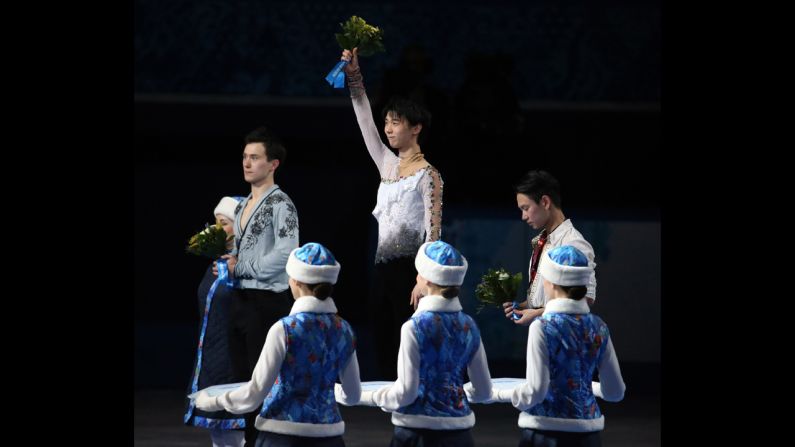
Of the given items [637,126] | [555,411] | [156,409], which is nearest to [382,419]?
[156,409]

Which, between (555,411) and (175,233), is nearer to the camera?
(555,411)

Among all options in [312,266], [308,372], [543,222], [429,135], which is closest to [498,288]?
[543,222]

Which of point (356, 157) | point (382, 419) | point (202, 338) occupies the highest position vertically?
point (356, 157)

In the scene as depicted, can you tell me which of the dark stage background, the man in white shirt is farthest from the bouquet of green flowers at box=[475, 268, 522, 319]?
the dark stage background

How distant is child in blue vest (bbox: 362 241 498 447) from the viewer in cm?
636

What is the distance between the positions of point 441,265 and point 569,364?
2.19ft

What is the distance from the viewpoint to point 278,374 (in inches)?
250

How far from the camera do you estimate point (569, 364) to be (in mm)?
6445

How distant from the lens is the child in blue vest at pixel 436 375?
6.36 metres

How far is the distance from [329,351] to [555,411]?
97 cm

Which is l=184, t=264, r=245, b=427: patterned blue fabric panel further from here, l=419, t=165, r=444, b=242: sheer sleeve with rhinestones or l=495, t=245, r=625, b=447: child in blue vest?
l=495, t=245, r=625, b=447: child in blue vest

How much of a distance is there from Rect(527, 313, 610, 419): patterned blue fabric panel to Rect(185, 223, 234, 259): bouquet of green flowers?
2.08 meters

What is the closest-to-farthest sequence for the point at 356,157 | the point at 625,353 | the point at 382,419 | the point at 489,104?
the point at 382,419 < the point at 625,353 < the point at 489,104 < the point at 356,157

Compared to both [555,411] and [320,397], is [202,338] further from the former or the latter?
[555,411]
